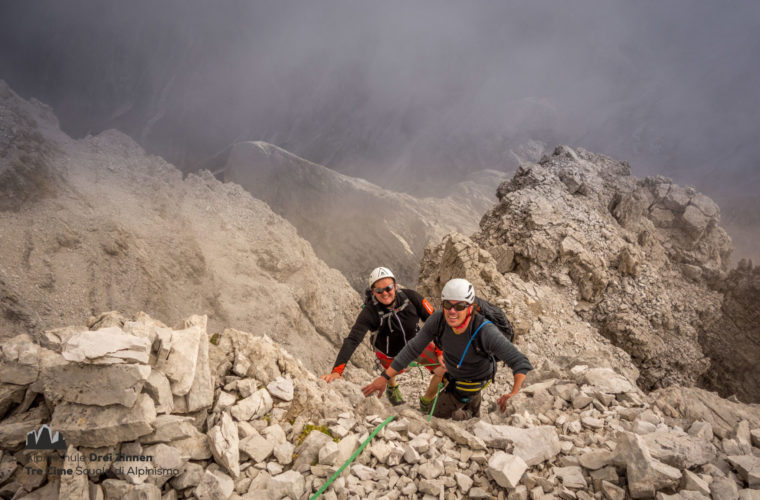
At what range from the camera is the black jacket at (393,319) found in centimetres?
545

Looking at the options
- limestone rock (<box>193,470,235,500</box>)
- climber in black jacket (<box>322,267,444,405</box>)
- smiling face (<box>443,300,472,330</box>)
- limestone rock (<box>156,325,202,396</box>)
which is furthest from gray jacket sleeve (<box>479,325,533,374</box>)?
limestone rock (<box>156,325,202,396</box>)

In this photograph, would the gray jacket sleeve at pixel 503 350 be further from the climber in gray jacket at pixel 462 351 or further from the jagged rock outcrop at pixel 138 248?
the jagged rock outcrop at pixel 138 248

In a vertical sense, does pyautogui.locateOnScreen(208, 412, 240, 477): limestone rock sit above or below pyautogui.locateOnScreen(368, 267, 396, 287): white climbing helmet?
below

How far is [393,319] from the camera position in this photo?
5574 mm

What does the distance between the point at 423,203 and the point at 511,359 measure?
32779 millimetres

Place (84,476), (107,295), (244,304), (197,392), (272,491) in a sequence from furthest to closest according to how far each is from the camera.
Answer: (244,304) → (107,295) → (197,392) → (272,491) → (84,476)

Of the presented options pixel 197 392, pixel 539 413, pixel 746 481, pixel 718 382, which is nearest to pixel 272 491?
pixel 197 392

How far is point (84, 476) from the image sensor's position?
2506mm

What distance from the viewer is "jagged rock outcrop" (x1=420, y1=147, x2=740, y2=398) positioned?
12453 millimetres

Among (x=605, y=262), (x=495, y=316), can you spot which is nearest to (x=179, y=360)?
(x=495, y=316)

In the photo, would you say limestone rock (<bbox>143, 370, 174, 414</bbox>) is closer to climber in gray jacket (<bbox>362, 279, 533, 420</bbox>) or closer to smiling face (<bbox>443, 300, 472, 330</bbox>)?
climber in gray jacket (<bbox>362, 279, 533, 420</bbox>)

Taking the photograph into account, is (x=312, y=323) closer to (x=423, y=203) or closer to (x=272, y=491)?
(x=272, y=491)

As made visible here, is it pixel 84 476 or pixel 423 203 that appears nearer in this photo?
pixel 84 476

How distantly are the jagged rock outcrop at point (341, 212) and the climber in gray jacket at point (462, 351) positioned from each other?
19825 mm
